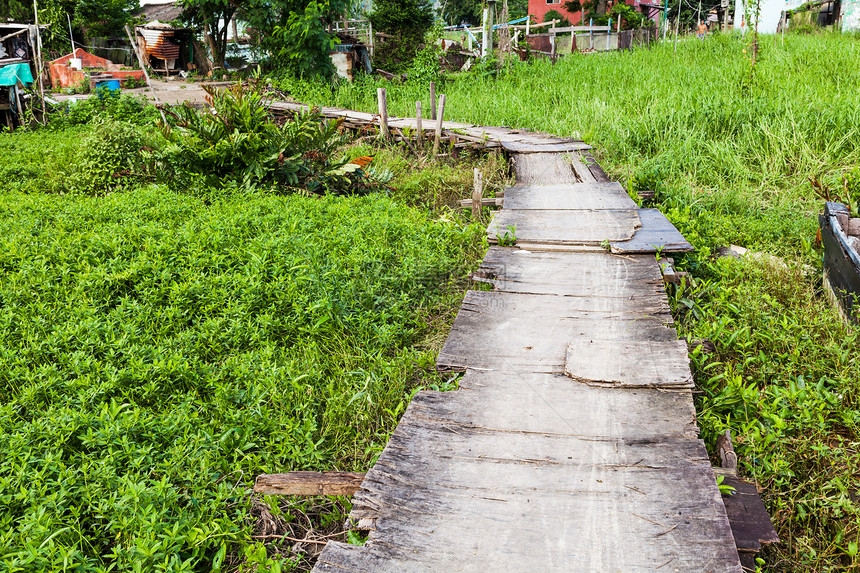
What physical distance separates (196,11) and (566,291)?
2378 centimetres

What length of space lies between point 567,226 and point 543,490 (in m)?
3.44

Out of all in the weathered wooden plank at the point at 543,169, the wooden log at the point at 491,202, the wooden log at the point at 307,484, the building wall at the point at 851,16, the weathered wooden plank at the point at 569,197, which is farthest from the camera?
the building wall at the point at 851,16

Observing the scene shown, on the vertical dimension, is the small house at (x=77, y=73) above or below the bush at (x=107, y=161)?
above

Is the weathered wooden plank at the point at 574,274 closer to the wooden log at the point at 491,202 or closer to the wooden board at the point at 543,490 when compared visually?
the wooden board at the point at 543,490

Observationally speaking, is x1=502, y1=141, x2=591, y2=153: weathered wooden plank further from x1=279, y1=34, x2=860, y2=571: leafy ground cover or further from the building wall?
the building wall

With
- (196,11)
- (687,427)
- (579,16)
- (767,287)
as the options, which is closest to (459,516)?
(687,427)

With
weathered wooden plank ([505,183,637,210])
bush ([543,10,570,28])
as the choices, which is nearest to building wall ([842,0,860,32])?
bush ([543,10,570,28])

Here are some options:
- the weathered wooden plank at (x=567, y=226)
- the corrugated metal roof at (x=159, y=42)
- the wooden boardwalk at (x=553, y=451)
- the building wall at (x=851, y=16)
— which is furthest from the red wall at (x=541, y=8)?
the wooden boardwalk at (x=553, y=451)

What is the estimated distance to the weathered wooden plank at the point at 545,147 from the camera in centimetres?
873

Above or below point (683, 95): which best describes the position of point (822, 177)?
below

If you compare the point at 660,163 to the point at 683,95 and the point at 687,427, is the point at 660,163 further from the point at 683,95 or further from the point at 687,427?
the point at 687,427

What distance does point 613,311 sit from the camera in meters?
3.89

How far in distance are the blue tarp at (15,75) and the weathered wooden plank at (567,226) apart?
12561mm

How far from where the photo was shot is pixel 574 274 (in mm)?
4480
